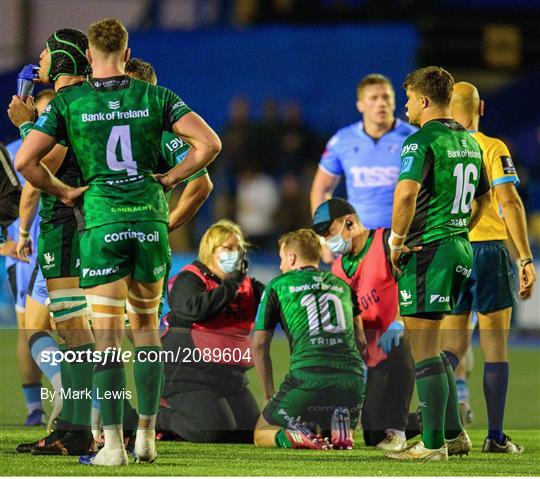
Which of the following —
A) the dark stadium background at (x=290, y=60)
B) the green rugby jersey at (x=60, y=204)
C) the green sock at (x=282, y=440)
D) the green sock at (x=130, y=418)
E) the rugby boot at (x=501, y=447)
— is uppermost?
the dark stadium background at (x=290, y=60)

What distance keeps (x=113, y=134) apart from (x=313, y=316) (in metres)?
1.71

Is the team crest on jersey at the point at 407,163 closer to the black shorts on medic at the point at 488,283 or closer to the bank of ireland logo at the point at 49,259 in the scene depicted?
the black shorts on medic at the point at 488,283

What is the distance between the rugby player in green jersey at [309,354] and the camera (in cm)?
750

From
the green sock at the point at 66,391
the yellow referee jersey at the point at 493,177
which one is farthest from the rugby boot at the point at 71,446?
the yellow referee jersey at the point at 493,177

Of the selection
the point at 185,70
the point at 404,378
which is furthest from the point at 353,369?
the point at 185,70

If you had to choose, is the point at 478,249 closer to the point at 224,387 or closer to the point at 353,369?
the point at 353,369

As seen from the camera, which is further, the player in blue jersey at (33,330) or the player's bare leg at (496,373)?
the player in blue jersey at (33,330)

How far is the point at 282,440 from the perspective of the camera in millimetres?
7566

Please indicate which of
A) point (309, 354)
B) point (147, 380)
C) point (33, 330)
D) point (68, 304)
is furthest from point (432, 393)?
point (33, 330)

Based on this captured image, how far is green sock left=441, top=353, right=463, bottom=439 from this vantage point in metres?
7.17

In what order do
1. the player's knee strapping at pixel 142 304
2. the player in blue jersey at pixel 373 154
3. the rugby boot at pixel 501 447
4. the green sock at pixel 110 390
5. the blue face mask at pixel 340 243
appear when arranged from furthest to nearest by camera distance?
the player in blue jersey at pixel 373 154 < the blue face mask at pixel 340 243 < the rugby boot at pixel 501 447 < the player's knee strapping at pixel 142 304 < the green sock at pixel 110 390

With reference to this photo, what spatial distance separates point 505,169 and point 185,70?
12.0 metres

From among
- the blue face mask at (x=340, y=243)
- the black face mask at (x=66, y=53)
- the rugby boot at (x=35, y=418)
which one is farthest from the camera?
the rugby boot at (x=35, y=418)

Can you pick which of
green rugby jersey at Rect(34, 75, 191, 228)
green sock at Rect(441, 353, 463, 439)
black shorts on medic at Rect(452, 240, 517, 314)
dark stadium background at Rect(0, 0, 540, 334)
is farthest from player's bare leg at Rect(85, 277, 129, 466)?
dark stadium background at Rect(0, 0, 540, 334)
